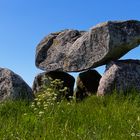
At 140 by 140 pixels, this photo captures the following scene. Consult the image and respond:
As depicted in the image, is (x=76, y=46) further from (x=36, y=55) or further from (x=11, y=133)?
(x=11, y=133)

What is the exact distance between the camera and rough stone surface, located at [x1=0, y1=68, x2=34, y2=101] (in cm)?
1730

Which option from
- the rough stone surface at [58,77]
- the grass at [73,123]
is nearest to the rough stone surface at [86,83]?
the rough stone surface at [58,77]

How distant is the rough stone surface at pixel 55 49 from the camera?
19.5 m

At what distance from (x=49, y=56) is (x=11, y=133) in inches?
514

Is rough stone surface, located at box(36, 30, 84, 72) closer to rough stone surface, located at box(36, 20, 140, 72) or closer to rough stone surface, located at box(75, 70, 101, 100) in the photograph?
rough stone surface, located at box(36, 20, 140, 72)

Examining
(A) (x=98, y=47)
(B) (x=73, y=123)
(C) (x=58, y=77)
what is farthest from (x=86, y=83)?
(B) (x=73, y=123)

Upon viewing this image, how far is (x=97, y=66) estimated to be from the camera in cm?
1881

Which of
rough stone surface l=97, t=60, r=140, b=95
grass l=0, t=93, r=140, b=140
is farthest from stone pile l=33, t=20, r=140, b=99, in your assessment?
grass l=0, t=93, r=140, b=140

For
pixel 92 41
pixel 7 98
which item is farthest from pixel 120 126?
pixel 92 41

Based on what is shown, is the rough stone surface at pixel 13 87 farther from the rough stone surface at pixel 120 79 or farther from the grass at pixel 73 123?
the grass at pixel 73 123

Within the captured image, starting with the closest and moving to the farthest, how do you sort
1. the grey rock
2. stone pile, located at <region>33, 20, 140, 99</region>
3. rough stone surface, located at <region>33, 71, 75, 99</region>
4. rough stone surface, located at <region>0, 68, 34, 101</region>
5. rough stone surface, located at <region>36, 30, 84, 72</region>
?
stone pile, located at <region>33, 20, 140, 99</region>, rough stone surface, located at <region>0, 68, 34, 101</region>, the grey rock, rough stone surface, located at <region>36, 30, 84, 72</region>, rough stone surface, located at <region>33, 71, 75, 99</region>

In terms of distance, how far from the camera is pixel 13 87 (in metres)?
17.5

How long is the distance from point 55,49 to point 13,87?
131 inches

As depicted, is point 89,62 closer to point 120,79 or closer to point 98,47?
point 98,47
